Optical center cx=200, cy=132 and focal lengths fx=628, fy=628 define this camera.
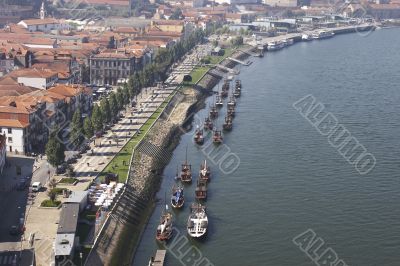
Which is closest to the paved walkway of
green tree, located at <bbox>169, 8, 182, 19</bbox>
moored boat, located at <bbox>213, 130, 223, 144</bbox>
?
moored boat, located at <bbox>213, 130, 223, 144</bbox>

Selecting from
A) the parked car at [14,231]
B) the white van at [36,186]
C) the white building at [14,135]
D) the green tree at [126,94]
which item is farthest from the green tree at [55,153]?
the green tree at [126,94]

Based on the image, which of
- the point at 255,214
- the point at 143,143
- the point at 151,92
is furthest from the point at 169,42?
the point at 255,214

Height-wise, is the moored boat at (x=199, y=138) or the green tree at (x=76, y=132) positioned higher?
the green tree at (x=76, y=132)

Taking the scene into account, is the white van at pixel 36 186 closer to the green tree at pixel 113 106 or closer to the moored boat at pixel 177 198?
the moored boat at pixel 177 198

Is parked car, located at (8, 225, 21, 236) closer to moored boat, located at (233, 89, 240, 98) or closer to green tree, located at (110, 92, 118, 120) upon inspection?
green tree, located at (110, 92, 118, 120)

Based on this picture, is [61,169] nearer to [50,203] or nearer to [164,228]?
[50,203]

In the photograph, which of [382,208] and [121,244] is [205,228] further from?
[382,208]
